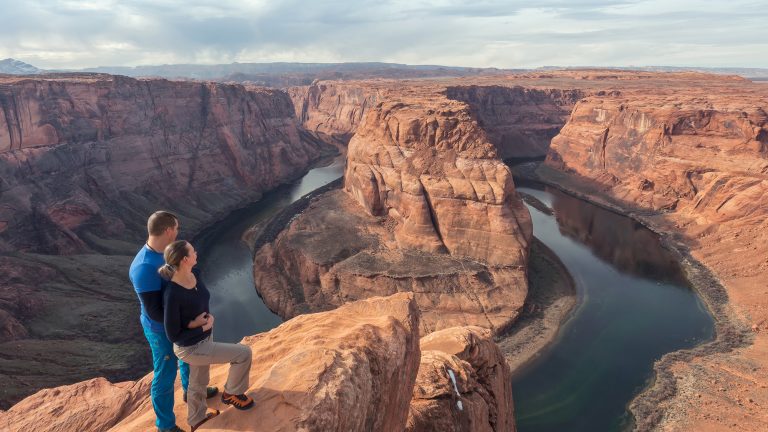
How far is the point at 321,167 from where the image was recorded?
11088 cm

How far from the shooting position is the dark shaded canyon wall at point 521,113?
11356 centimetres

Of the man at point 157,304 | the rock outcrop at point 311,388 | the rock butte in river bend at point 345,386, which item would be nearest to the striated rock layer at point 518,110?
the rock butte in river bend at point 345,386

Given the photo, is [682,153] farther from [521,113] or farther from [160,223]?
[160,223]

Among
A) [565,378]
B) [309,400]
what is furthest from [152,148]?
[309,400]

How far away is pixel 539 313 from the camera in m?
41.5

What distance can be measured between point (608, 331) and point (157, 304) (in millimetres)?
41612

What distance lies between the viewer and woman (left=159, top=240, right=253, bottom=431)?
24.4 ft

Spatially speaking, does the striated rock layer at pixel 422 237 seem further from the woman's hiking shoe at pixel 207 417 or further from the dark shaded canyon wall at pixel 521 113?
the dark shaded canyon wall at pixel 521 113

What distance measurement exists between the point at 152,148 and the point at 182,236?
19.7m

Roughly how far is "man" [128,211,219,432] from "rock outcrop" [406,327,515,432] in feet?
22.3

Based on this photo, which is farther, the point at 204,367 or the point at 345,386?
the point at 345,386

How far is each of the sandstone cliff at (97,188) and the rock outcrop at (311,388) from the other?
22.0 m

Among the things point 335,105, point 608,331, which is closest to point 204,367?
point 608,331

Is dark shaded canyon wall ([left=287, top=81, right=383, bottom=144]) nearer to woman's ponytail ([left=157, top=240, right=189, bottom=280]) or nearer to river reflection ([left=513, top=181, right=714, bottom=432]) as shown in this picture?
river reflection ([left=513, top=181, right=714, bottom=432])
